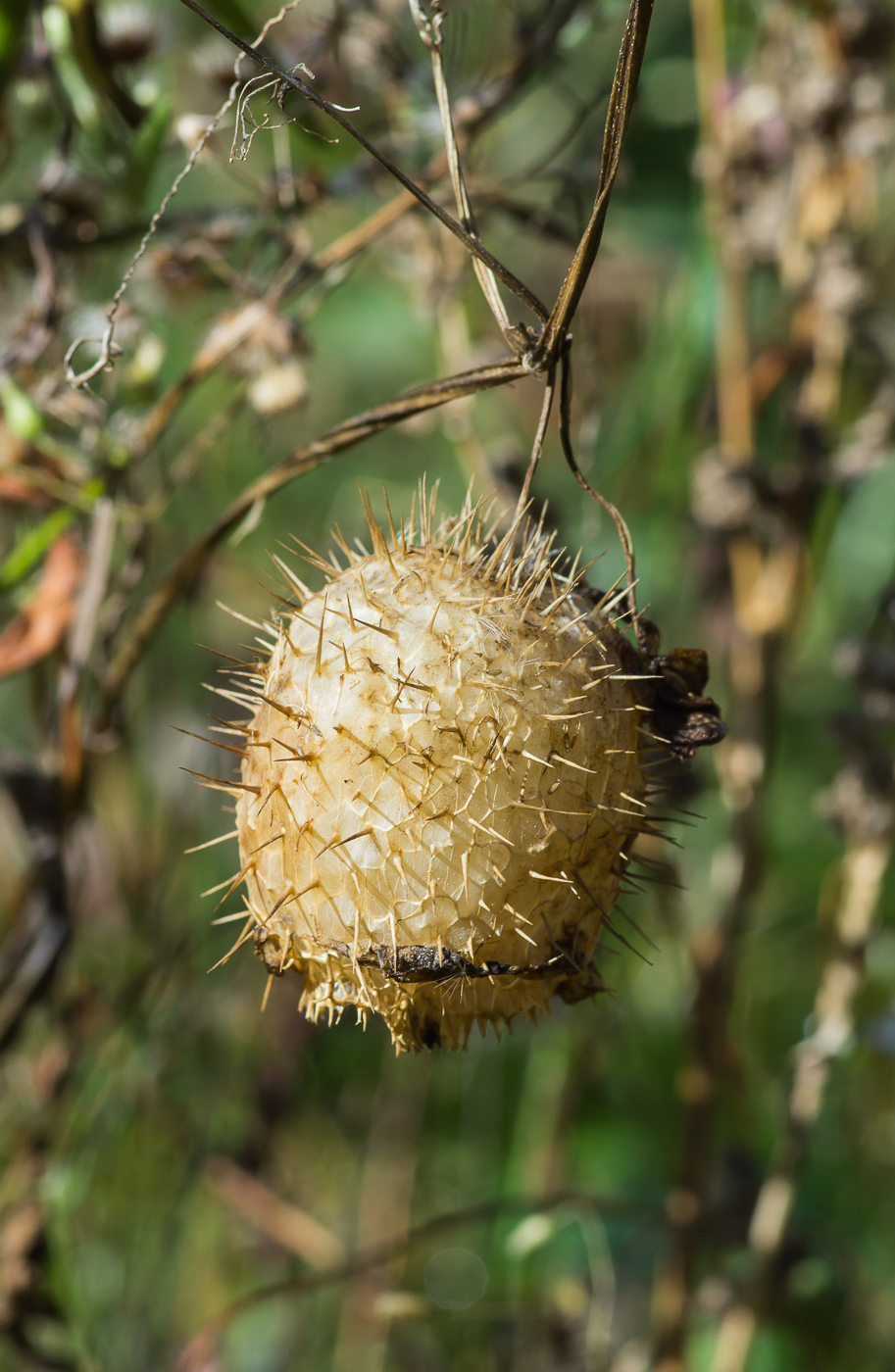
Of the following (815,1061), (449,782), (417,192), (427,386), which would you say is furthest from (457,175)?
(815,1061)

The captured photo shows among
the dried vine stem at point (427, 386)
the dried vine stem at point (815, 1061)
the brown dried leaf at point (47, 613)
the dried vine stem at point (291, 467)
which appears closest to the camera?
the dried vine stem at point (427, 386)

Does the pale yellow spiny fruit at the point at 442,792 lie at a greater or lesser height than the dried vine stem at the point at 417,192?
lesser

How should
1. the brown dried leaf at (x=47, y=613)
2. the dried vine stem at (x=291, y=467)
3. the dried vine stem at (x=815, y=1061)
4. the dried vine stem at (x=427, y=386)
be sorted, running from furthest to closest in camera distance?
the dried vine stem at (x=815, y=1061) → the brown dried leaf at (x=47, y=613) → the dried vine stem at (x=291, y=467) → the dried vine stem at (x=427, y=386)

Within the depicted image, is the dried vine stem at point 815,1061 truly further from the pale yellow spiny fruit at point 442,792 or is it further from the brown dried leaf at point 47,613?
the brown dried leaf at point 47,613

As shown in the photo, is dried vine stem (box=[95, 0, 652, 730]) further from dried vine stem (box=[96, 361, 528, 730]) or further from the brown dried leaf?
the brown dried leaf

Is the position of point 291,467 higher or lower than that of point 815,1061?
higher

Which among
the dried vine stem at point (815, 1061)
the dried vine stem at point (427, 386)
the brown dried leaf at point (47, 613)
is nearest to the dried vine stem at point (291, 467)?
the dried vine stem at point (427, 386)

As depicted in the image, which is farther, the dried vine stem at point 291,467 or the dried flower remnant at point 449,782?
the dried vine stem at point 291,467

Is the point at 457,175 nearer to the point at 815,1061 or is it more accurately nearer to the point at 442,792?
the point at 442,792
